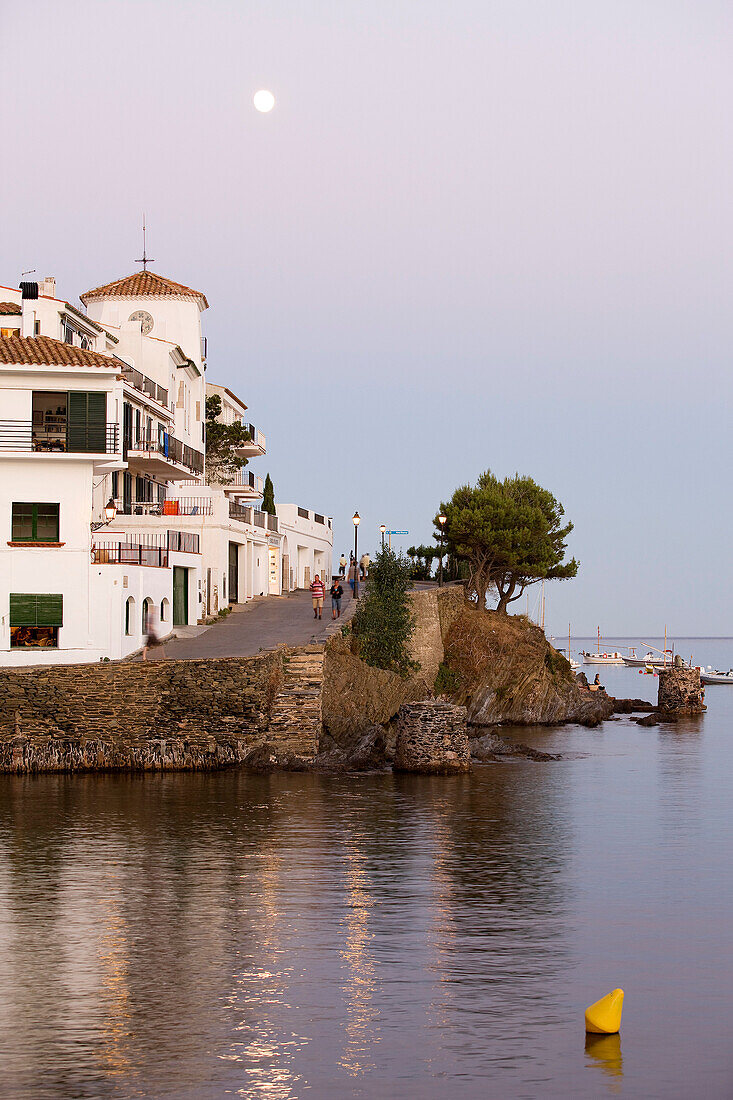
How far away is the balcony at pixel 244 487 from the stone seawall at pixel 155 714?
100 feet

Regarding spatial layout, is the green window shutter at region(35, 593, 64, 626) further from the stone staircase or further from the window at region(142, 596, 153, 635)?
the stone staircase

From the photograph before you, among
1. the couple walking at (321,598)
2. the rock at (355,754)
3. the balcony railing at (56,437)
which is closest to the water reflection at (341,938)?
the rock at (355,754)

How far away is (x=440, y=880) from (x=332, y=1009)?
8.01 metres

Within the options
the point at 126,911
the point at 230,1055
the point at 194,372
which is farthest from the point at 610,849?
the point at 194,372

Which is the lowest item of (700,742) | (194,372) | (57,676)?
(700,742)

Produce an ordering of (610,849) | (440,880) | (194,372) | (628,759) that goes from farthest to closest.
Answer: (194,372), (628,759), (610,849), (440,880)

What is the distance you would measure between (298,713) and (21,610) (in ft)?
33.8

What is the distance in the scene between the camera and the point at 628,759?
4666cm

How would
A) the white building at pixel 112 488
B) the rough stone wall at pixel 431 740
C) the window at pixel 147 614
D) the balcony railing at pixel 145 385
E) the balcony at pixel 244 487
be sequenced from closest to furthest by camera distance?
the rough stone wall at pixel 431 740 < the white building at pixel 112 488 < the window at pixel 147 614 < the balcony railing at pixel 145 385 < the balcony at pixel 244 487

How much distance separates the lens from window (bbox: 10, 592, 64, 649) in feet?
137

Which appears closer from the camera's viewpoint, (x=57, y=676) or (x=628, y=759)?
(x=57, y=676)

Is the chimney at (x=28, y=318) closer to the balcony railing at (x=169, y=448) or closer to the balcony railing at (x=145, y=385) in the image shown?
the balcony railing at (x=145, y=385)

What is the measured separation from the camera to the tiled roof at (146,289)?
220ft

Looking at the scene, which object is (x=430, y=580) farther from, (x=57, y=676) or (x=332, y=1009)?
(x=332, y=1009)
